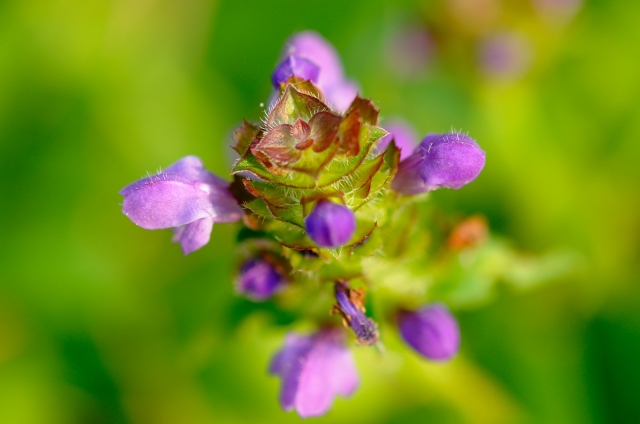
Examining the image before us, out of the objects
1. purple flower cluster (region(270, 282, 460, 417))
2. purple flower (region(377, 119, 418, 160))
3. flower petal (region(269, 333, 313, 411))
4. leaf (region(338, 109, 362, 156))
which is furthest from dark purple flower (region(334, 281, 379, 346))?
purple flower (region(377, 119, 418, 160))

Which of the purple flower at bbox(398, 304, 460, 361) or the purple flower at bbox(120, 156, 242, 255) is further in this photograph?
the purple flower at bbox(398, 304, 460, 361)

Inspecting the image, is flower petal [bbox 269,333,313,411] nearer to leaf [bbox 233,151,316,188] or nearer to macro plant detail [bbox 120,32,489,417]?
macro plant detail [bbox 120,32,489,417]

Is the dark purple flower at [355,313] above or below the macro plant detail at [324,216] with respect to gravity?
below

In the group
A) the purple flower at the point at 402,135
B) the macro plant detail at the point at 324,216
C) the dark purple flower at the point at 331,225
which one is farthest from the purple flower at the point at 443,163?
the purple flower at the point at 402,135

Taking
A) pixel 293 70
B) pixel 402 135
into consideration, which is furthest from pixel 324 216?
pixel 402 135

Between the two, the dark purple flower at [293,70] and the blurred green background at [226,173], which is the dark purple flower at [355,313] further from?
the blurred green background at [226,173]

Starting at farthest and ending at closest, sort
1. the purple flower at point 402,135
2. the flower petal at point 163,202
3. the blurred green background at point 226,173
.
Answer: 1. the blurred green background at point 226,173
2. the purple flower at point 402,135
3. the flower petal at point 163,202

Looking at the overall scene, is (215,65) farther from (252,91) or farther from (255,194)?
(255,194)

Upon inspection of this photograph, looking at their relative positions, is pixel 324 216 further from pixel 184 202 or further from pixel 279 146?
pixel 184 202
